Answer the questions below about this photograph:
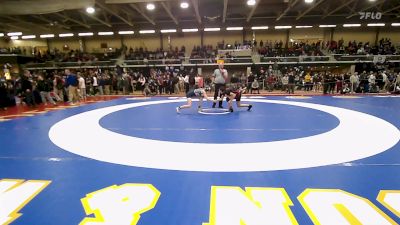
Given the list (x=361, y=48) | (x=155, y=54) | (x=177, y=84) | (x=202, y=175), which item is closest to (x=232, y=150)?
(x=202, y=175)

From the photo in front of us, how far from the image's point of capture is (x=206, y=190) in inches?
108

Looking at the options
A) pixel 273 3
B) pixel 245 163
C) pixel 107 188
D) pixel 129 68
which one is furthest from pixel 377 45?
pixel 107 188

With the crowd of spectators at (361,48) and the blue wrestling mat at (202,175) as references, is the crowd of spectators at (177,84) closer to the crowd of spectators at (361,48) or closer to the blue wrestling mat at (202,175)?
the crowd of spectators at (361,48)

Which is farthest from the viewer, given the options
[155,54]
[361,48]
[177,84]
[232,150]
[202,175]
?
[155,54]

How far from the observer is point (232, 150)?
13.4ft

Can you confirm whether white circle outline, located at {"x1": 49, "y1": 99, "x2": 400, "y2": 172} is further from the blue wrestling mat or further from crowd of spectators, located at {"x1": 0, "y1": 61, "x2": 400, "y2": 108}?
crowd of spectators, located at {"x1": 0, "y1": 61, "x2": 400, "y2": 108}

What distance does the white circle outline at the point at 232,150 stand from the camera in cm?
347

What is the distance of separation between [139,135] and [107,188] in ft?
7.66

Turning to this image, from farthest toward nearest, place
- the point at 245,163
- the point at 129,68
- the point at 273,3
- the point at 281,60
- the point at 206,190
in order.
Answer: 1. the point at 129,68
2. the point at 281,60
3. the point at 273,3
4. the point at 245,163
5. the point at 206,190

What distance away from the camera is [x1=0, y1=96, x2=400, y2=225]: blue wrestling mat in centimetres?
227

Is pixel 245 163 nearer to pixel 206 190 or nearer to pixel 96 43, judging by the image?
pixel 206 190

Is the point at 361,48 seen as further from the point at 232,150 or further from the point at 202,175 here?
the point at 202,175

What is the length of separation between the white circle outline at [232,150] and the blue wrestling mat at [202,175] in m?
0.02

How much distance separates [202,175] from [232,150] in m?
1.09
